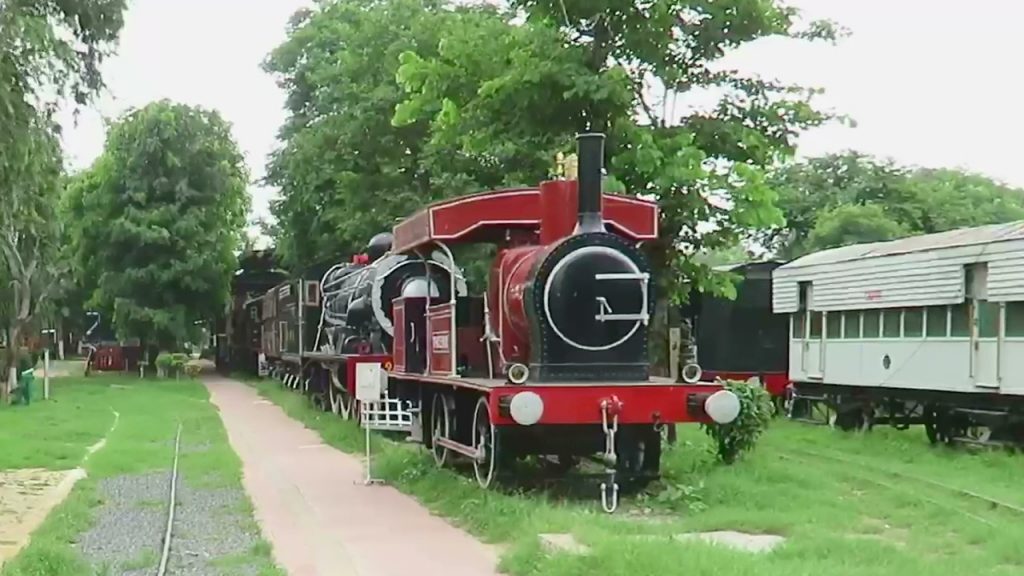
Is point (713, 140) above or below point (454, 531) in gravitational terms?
above

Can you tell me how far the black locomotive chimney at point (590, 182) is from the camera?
11.7 meters

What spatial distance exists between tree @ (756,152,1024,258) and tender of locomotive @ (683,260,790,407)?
13988 millimetres

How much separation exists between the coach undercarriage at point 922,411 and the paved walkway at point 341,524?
782 cm

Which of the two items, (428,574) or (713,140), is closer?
(428,574)

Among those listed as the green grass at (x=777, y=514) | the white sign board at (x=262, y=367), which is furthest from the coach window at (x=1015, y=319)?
the white sign board at (x=262, y=367)

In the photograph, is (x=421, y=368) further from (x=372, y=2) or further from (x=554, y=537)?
(x=372, y=2)

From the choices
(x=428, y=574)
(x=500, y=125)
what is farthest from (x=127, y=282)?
(x=428, y=574)

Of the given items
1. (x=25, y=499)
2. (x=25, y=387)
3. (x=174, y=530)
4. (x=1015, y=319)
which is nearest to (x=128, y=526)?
(x=174, y=530)

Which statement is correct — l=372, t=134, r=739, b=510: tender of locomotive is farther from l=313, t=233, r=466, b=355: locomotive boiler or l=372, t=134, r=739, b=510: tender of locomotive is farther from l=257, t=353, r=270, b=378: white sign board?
l=257, t=353, r=270, b=378: white sign board

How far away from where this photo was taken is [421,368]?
15.5 m

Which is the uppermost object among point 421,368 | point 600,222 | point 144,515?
point 600,222

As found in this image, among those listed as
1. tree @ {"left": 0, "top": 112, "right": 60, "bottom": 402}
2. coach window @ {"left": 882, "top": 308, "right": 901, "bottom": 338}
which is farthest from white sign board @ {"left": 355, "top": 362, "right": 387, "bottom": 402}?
coach window @ {"left": 882, "top": 308, "right": 901, "bottom": 338}

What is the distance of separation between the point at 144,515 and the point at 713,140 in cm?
810

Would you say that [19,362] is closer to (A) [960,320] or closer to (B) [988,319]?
(A) [960,320]
